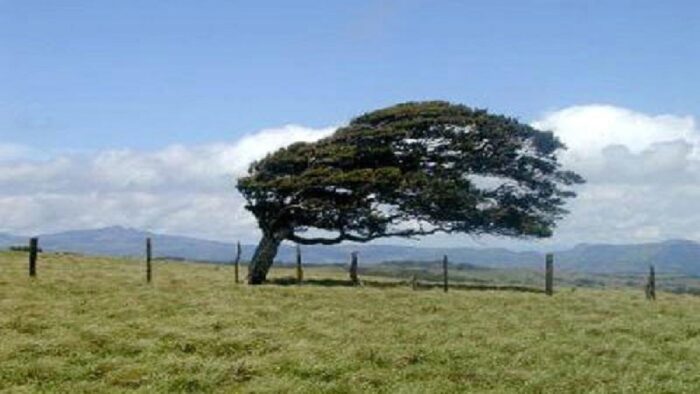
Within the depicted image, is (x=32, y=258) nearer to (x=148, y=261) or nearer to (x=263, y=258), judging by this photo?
(x=148, y=261)

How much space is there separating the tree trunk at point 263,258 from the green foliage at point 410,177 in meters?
0.43

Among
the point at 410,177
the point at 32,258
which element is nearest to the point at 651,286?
the point at 410,177

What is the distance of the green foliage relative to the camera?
198 ft

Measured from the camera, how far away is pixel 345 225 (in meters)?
62.8

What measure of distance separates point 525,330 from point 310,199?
29.2m

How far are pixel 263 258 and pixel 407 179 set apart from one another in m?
11.3

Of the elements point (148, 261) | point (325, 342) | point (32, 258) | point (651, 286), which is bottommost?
point (325, 342)

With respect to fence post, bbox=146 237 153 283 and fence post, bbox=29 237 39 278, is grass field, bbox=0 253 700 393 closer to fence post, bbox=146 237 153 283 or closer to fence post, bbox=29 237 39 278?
fence post, bbox=29 237 39 278

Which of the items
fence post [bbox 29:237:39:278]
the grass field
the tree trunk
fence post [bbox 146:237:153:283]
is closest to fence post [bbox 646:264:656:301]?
the grass field

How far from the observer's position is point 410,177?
2356 inches

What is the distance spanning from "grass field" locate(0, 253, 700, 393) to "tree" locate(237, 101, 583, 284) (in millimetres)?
15971

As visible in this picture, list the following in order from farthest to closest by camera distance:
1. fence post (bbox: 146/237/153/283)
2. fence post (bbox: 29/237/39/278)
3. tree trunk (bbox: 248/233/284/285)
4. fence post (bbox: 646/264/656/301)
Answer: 1. tree trunk (bbox: 248/233/284/285)
2. fence post (bbox: 646/264/656/301)
3. fence post (bbox: 146/237/153/283)
4. fence post (bbox: 29/237/39/278)

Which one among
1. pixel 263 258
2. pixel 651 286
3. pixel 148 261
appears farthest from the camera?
pixel 263 258

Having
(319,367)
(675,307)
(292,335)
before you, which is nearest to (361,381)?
(319,367)
